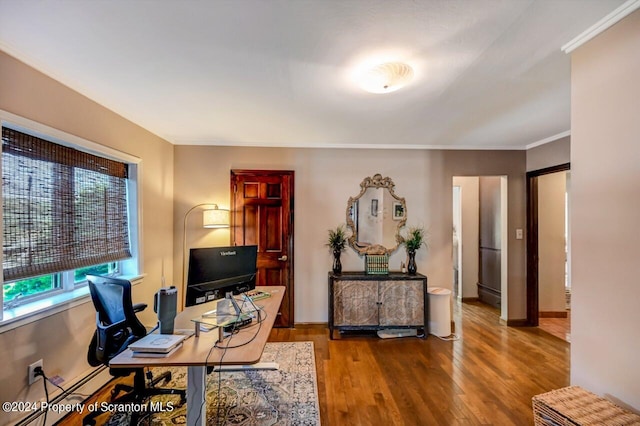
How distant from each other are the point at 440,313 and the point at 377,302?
0.82 m

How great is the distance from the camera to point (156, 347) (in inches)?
52.8

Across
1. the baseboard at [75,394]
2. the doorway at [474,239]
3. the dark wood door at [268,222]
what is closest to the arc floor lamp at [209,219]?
the dark wood door at [268,222]

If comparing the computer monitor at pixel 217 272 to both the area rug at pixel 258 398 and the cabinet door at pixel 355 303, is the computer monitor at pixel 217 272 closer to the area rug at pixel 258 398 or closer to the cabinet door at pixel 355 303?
the area rug at pixel 258 398

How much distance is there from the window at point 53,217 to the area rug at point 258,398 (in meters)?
1.11

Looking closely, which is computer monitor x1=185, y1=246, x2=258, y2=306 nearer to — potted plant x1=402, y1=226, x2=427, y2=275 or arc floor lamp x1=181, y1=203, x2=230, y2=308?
arc floor lamp x1=181, y1=203, x2=230, y2=308

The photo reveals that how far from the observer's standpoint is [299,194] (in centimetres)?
376

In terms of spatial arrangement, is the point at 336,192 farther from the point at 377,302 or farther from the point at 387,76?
the point at 387,76

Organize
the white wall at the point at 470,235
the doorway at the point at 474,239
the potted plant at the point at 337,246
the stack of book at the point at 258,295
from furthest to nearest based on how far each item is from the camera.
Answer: the white wall at the point at 470,235 < the doorway at the point at 474,239 < the potted plant at the point at 337,246 < the stack of book at the point at 258,295

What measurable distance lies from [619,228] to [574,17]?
1.07m

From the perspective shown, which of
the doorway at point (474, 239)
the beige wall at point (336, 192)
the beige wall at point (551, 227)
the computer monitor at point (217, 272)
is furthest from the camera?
the doorway at point (474, 239)

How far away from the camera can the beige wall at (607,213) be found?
4.28 feet

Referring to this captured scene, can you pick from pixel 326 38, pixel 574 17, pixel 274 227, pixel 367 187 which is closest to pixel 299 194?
pixel 274 227

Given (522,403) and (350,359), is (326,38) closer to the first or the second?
(350,359)

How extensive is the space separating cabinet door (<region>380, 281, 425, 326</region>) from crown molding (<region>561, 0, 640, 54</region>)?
258 centimetres
